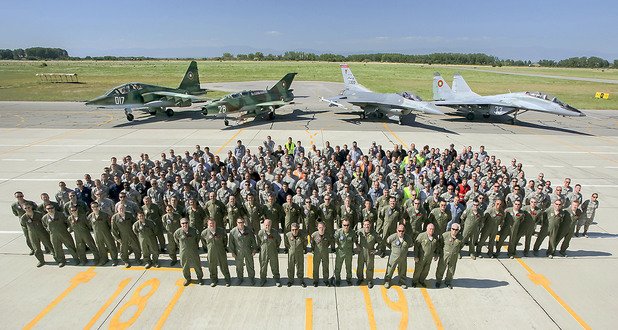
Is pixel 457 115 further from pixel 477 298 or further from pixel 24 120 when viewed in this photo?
pixel 24 120

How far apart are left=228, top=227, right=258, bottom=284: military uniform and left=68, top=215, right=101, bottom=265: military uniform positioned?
10.6 feet

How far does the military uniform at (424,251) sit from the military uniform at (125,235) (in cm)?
569

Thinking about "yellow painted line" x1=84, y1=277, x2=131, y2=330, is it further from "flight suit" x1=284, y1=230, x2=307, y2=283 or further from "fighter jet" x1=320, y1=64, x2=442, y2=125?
"fighter jet" x1=320, y1=64, x2=442, y2=125

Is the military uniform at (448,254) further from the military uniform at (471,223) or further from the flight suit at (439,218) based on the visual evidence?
the flight suit at (439,218)

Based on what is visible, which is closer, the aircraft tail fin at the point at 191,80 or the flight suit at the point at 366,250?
the flight suit at the point at 366,250

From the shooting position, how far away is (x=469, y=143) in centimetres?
1936

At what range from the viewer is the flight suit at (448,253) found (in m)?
6.42

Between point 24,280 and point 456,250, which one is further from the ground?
point 456,250

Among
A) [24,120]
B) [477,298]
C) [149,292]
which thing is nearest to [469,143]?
[477,298]

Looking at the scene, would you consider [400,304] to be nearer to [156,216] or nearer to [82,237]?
[156,216]

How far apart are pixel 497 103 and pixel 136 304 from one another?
2530cm

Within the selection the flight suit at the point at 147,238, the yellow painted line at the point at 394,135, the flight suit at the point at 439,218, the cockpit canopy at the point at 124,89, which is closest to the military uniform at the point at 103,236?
the flight suit at the point at 147,238

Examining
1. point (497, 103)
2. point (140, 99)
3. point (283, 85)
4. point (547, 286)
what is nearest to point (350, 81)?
point (283, 85)

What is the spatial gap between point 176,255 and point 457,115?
1030 inches
